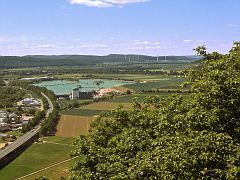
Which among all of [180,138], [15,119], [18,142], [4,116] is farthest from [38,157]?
[180,138]

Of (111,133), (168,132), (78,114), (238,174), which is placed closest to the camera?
(238,174)

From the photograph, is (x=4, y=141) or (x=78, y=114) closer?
(x=4, y=141)

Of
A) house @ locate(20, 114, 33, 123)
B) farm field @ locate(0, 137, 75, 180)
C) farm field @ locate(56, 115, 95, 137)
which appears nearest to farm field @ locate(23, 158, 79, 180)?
farm field @ locate(0, 137, 75, 180)

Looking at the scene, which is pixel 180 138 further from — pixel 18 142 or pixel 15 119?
pixel 15 119

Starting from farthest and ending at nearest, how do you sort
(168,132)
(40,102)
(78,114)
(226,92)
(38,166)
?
1. (40,102)
2. (78,114)
3. (38,166)
4. (168,132)
5. (226,92)

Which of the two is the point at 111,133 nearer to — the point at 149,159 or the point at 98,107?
the point at 149,159

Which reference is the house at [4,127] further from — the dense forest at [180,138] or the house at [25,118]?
the dense forest at [180,138]

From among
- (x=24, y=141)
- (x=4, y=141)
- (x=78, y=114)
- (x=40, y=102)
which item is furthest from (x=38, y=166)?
(x=40, y=102)
